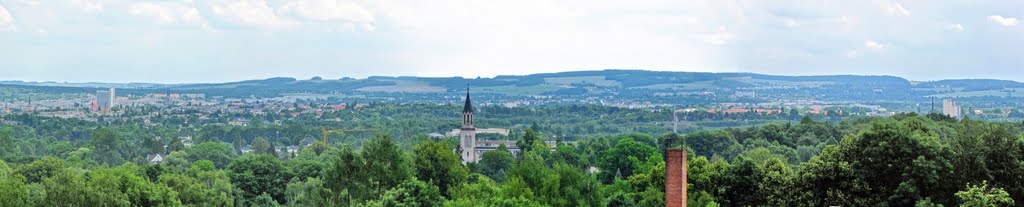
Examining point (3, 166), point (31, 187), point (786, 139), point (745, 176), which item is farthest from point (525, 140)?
point (745, 176)

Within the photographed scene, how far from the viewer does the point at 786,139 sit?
132 m

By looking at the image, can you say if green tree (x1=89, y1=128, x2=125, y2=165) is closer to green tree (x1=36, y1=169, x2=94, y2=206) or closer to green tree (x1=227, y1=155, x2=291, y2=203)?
green tree (x1=227, y1=155, x2=291, y2=203)

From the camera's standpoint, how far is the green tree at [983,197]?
48.8m

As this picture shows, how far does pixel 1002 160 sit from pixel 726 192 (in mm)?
11747

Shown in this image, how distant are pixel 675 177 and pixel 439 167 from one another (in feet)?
103

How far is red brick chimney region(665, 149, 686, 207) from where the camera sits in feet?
139

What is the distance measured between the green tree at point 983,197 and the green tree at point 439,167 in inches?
1114

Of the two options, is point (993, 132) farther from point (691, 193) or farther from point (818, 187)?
point (691, 193)

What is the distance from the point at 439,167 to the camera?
239 ft

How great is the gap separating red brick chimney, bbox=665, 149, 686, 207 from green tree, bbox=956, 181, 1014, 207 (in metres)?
12.5

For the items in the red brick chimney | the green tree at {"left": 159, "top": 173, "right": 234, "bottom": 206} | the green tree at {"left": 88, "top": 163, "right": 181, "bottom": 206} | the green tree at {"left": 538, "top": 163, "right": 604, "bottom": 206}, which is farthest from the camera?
the green tree at {"left": 159, "top": 173, "right": 234, "bottom": 206}

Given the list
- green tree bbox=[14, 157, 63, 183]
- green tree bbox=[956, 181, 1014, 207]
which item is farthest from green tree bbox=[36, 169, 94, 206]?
green tree bbox=[956, 181, 1014, 207]

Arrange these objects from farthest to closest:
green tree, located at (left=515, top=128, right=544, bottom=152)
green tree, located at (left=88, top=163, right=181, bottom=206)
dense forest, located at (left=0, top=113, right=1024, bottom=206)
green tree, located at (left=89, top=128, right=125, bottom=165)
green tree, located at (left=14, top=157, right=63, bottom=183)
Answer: green tree, located at (left=89, top=128, right=125, bottom=165)
green tree, located at (left=515, top=128, right=544, bottom=152)
green tree, located at (left=14, top=157, right=63, bottom=183)
green tree, located at (left=88, top=163, right=181, bottom=206)
dense forest, located at (left=0, top=113, right=1024, bottom=206)

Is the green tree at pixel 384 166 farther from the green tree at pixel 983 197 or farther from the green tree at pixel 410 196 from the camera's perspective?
the green tree at pixel 983 197
